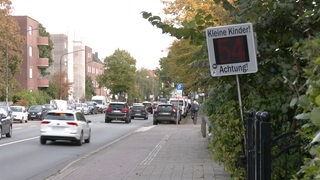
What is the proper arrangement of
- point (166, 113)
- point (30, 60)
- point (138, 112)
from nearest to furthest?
point (166, 113), point (138, 112), point (30, 60)

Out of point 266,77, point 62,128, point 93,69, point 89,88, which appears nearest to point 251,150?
point 266,77

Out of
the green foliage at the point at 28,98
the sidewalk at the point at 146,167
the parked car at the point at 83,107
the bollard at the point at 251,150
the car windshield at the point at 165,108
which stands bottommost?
the sidewalk at the point at 146,167

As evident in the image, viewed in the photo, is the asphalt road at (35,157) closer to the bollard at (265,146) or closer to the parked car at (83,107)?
the bollard at (265,146)

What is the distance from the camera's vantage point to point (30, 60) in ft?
271

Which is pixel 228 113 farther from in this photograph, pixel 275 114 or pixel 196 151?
pixel 196 151

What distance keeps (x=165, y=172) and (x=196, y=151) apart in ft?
19.5

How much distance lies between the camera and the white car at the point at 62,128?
21.9 m

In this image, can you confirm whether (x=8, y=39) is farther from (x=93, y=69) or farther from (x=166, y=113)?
(x=93, y=69)

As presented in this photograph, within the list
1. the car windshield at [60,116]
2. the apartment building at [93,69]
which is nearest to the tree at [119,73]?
the apartment building at [93,69]

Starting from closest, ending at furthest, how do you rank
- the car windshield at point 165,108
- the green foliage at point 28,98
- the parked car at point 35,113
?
the car windshield at point 165,108 → the parked car at point 35,113 → the green foliage at point 28,98

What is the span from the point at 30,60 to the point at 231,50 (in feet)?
259

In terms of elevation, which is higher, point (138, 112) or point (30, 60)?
point (30, 60)

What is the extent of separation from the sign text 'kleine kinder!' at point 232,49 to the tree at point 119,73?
360 ft

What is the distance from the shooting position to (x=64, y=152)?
19.4 metres
